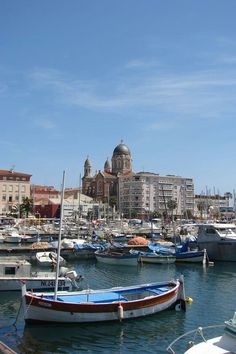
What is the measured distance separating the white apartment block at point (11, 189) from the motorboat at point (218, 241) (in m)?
111

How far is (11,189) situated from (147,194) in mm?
57945

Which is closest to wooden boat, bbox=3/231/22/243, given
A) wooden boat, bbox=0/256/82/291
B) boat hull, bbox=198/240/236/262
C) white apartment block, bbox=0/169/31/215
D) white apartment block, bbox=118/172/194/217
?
boat hull, bbox=198/240/236/262

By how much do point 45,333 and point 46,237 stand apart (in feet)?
220

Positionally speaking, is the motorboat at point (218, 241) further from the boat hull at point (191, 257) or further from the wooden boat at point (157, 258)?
the wooden boat at point (157, 258)

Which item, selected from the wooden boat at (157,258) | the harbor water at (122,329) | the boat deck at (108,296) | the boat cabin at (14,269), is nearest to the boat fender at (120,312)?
the harbor water at (122,329)

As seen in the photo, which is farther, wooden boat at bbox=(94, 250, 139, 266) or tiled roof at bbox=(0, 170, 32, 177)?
tiled roof at bbox=(0, 170, 32, 177)

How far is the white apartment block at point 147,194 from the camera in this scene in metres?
192

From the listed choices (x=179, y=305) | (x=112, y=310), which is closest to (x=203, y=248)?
(x=179, y=305)

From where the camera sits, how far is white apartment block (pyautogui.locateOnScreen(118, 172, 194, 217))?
19150 centimetres

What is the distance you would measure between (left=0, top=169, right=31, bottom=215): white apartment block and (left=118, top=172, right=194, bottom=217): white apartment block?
145 feet

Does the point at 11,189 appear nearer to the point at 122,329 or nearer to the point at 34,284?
the point at 34,284

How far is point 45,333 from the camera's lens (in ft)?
77.7

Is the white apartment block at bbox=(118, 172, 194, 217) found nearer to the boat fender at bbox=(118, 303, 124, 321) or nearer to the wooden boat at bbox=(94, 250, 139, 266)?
the wooden boat at bbox=(94, 250, 139, 266)

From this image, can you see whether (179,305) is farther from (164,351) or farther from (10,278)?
(10,278)
